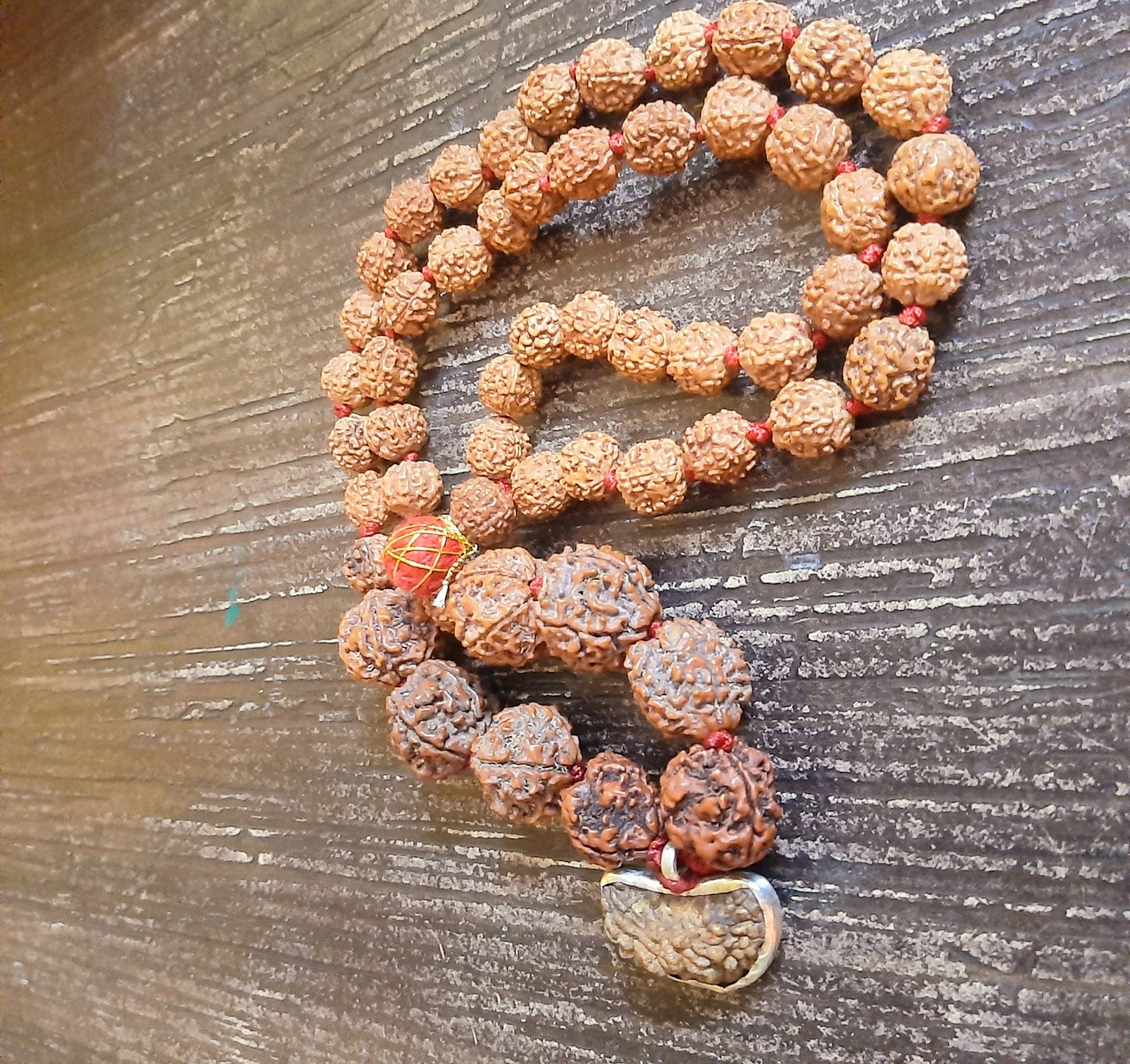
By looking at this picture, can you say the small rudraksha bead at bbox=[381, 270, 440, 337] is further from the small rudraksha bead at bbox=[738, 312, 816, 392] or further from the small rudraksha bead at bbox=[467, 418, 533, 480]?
the small rudraksha bead at bbox=[738, 312, 816, 392]

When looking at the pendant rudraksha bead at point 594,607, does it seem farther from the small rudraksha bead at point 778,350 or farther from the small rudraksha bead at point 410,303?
the small rudraksha bead at point 410,303

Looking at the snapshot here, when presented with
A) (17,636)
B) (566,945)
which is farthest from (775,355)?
(17,636)

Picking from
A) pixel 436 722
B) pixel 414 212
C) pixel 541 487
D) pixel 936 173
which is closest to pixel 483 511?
pixel 541 487

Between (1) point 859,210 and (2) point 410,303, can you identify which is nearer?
(1) point 859,210

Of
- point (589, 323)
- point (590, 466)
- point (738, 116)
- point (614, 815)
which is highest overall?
point (738, 116)

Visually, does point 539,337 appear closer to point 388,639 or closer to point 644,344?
point 644,344

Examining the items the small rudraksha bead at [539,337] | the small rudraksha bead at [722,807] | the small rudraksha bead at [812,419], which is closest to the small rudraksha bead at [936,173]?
the small rudraksha bead at [812,419]

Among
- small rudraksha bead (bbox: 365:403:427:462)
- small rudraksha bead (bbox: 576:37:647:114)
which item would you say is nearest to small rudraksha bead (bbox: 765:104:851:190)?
small rudraksha bead (bbox: 576:37:647:114)
